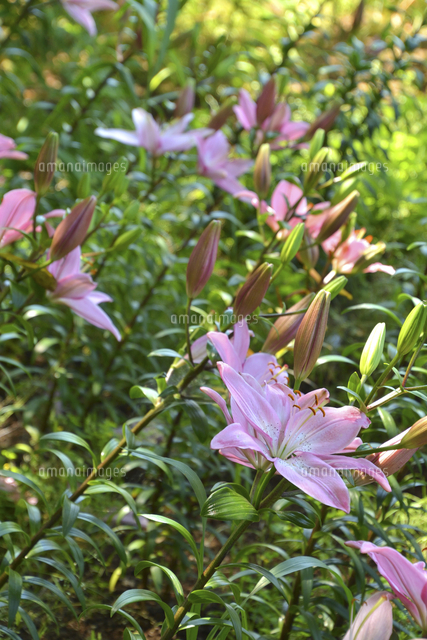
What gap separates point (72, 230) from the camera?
109cm

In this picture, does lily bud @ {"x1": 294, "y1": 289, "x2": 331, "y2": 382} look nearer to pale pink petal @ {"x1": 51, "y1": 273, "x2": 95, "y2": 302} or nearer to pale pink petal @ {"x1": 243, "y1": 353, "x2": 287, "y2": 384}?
pale pink petal @ {"x1": 243, "y1": 353, "x2": 287, "y2": 384}

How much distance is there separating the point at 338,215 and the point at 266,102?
75 centimetres

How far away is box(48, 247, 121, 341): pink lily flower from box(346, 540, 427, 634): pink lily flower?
65 centimetres

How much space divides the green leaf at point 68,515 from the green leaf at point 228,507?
0.35m

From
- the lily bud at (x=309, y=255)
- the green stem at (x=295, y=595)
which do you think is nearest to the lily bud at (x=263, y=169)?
the lily bud at (x=309, y=255)

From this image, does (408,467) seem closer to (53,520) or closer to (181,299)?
(53,520)

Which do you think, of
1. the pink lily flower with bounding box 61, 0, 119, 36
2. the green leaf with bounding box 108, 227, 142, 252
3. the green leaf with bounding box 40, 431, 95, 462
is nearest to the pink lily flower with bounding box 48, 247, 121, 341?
the green leaf with bounding box 108, 227, 142, 252

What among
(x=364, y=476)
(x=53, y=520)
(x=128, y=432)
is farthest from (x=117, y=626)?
(x=364, y=476)

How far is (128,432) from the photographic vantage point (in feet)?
3.29

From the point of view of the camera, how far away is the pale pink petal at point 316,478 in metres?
0.72

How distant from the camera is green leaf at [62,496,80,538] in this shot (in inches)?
39.2

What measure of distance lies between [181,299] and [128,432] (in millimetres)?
1226

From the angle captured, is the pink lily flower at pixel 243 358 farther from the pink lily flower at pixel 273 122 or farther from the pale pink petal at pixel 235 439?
the pink lily flower at pixel 273 122

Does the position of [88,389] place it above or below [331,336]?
below
